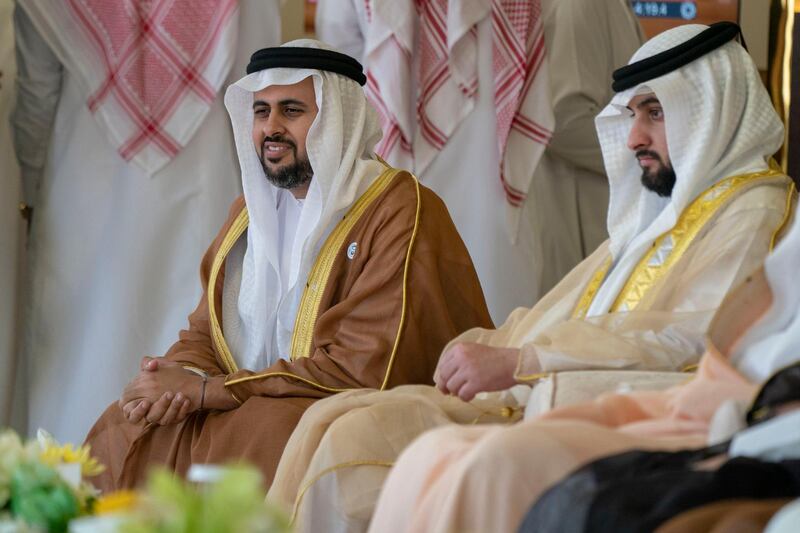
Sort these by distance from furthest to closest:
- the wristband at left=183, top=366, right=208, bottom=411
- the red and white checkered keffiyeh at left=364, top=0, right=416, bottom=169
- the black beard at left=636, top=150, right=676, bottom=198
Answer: the red and white checkered keffiyeh at left=364, top=0, right=416, bottom=169, the wristband at left=183, top=366, right=208, bottom=411, the black beard at left=636, top=150, right=676, bottom=198

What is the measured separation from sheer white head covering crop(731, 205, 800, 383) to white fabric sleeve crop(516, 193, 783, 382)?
520 millimetres

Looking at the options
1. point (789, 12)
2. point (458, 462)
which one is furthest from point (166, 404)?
point (789, 12)

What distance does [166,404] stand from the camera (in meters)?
4.07

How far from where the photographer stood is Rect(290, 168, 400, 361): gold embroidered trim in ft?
13.9

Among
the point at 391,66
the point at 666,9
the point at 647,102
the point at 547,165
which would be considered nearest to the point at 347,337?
the point at 647,102

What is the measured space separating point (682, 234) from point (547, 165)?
2.68m

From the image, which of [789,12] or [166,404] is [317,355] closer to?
[166,404]

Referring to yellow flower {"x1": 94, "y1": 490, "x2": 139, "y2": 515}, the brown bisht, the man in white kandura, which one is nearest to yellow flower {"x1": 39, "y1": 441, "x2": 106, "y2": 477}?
yellow flower {"x1": 94, "y1": 490, "x2": 139, "y2": 515}

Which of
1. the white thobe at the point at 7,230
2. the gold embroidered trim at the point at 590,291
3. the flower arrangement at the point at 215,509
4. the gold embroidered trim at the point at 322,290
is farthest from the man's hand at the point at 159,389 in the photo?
the flower arrangement at the point at 215,509

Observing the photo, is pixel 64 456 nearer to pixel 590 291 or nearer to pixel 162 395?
pixel 162 395

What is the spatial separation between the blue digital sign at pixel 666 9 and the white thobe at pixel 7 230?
3.02 meters

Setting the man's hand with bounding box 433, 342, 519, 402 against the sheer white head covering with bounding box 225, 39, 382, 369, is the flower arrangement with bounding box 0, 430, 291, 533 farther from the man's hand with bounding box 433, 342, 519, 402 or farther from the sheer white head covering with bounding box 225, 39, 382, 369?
the sheer white head covering with bounding box 225, 39, 382, 369

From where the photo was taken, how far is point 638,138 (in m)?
3.88

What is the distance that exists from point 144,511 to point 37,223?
14.7 feet
